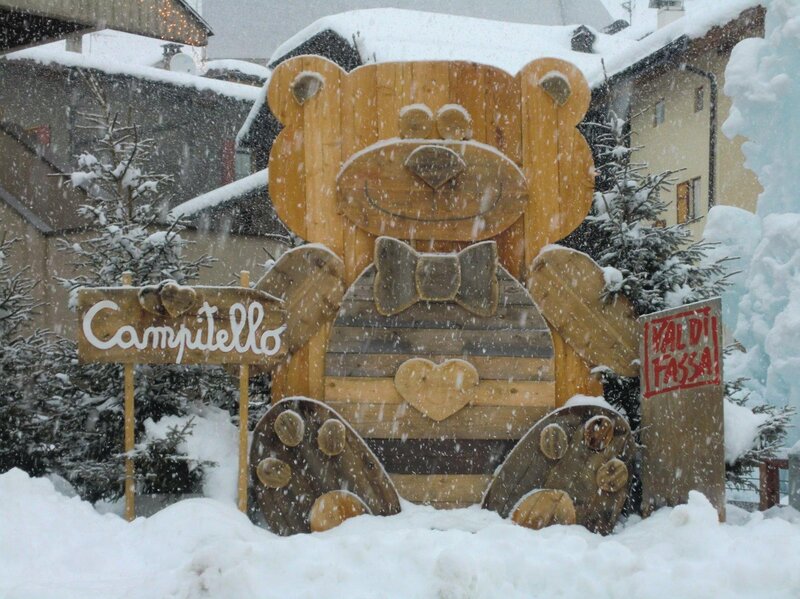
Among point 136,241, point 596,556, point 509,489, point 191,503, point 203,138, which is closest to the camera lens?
point 596,556

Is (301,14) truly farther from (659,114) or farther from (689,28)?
(689,28)

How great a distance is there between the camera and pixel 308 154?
6.89 meters

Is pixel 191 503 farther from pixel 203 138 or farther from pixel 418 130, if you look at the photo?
pixel 203 138

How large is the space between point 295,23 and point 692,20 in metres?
24.5

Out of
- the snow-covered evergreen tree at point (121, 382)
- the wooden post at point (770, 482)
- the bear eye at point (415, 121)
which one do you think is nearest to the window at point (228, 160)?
the snow-covered evergreen tree at point (121, 382)

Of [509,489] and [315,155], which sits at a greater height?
[315,155]

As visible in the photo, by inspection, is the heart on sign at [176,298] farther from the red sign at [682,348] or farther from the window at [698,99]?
the window at [698,99]

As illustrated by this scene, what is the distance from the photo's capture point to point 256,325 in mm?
6516

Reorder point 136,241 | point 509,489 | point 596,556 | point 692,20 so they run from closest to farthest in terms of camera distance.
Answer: point 596,556
point 509,489
point 136,241
point 692,20

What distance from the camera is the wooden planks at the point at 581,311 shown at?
693cm

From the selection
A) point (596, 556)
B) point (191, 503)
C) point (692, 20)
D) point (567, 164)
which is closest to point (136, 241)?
point (191, 503)

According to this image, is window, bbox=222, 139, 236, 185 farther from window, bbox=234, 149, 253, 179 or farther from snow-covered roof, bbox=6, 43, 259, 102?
snow-covered roof, bbox=6, 43, 259, 102

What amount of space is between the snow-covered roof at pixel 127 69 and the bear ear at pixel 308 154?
12.6 metres

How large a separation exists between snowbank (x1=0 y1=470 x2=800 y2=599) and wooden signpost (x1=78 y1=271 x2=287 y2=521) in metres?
0.67
